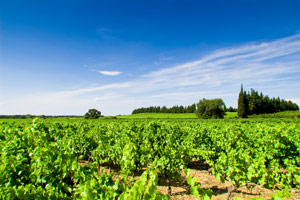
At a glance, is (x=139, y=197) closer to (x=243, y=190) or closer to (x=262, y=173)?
(x=262, y=173)

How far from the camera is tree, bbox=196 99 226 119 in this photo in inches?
2448

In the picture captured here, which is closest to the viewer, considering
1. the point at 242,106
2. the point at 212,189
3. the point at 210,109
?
the point at 212,189

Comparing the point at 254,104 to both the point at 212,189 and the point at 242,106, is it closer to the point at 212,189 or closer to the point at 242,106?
the point at 242,106

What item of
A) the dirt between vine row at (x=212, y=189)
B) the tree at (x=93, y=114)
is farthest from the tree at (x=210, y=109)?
the dirt between vine row at (x=212, y=189)

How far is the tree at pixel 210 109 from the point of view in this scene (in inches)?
2448

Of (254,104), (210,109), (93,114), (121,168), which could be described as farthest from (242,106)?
(121,168)

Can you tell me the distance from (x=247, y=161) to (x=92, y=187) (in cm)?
429

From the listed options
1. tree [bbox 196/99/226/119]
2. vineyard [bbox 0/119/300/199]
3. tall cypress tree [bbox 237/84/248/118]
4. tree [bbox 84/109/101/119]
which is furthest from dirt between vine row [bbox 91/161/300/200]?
tall cypress tree [bbox 237/84/248/118]

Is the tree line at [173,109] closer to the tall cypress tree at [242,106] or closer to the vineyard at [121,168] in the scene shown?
the tall cypress tree at [242,106]

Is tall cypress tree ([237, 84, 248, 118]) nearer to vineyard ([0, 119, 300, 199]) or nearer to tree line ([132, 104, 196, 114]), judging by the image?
tree line ([132, 104, 196, 114])

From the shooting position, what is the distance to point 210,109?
61.9m

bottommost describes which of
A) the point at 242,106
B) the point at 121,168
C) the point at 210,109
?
the point at 121,168

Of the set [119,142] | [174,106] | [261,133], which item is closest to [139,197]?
[119,142]

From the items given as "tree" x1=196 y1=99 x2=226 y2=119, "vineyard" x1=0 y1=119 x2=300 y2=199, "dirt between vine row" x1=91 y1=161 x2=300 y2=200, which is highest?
"tree" x1=196 y1=99 x2=226 y2=119
